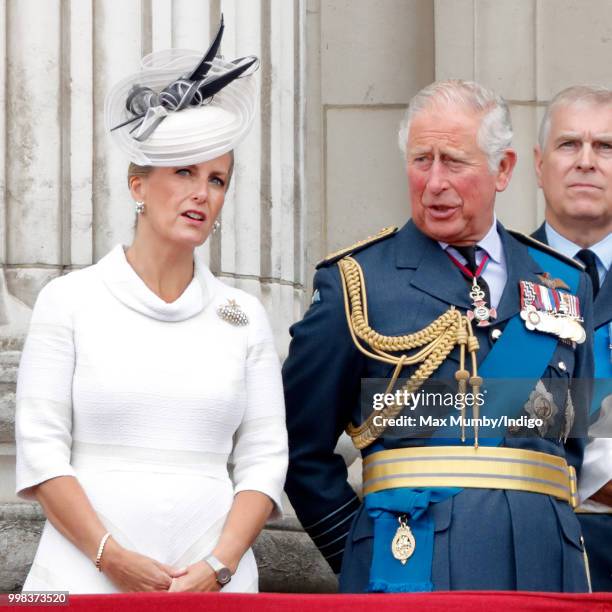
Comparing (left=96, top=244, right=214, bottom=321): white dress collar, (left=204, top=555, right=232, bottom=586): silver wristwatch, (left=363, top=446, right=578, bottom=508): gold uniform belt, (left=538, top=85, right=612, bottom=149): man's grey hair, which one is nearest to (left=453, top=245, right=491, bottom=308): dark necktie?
(left=363, top=446, right=578, bottom=508): gold uniform belt

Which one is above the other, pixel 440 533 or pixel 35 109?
pixel 35 109

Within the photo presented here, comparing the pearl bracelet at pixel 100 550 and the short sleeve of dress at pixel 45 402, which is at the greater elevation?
the short sleeve of dress at pixel 45 402

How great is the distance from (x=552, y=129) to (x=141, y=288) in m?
1.41

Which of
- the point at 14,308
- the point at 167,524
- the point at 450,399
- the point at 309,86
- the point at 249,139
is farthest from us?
the point at 309,86

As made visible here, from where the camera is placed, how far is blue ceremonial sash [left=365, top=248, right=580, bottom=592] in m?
3.89

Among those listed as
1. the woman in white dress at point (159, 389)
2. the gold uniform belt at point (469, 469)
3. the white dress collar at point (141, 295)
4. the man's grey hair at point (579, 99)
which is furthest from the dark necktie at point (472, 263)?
the man's grey hair at point (579, 99)

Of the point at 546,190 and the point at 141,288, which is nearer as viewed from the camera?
the point at 141,288

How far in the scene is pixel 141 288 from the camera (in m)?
3.86

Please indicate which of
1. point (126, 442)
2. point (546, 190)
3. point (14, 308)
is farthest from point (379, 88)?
point (126, 442)

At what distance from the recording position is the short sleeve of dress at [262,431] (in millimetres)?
3861

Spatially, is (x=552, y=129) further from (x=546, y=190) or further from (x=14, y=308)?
(x=14, y=308)

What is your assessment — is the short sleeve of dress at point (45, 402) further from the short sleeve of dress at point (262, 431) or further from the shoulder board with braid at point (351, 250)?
the shoulder board with braid at point (351, 250)

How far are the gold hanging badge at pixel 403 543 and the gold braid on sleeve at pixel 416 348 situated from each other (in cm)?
23

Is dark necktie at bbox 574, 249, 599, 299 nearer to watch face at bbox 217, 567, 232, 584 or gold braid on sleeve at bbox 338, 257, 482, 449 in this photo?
gold braid on sleeve at bbox 338, 257, 482, 449
